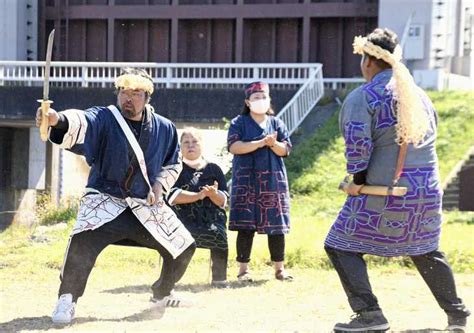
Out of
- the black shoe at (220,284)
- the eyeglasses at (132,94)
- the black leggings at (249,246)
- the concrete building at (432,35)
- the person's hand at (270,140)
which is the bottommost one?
the black shoe at (220,284)

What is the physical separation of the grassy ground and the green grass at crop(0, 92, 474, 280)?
0.06 feet

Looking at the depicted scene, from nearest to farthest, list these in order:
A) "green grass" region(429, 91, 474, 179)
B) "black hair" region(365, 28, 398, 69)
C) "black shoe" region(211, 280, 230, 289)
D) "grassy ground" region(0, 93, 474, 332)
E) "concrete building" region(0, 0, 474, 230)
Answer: "black hair" region(365, 28, 398, 69)
"grassy ground" region(0, 93, 474, 332)
"black shoe" region(211, 280, 230, 289)
"green grass" region(429, 91, 474, 179)
"concrete building" region(0, 0, 474, 230)

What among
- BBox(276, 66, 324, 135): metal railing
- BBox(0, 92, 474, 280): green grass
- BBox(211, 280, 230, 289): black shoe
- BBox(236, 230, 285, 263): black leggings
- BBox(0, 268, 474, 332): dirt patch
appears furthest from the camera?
BBox(276, 66, 324, 135): metal railing

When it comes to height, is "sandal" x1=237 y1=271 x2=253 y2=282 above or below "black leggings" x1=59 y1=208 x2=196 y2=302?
below

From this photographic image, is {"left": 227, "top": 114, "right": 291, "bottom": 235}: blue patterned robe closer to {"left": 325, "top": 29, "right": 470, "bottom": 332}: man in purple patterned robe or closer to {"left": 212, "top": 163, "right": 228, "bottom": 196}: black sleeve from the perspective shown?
{"left": 212, "top": 163, "right": 228, "bottom": 196}: black sleeve

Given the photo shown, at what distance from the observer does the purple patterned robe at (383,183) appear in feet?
21.1

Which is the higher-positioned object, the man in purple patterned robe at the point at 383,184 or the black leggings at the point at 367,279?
the man in purple patterned robe at the point at 383,184

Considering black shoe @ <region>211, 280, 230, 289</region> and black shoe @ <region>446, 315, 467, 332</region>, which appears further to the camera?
black shoe @ <region>211, 280, 230, 289</region>

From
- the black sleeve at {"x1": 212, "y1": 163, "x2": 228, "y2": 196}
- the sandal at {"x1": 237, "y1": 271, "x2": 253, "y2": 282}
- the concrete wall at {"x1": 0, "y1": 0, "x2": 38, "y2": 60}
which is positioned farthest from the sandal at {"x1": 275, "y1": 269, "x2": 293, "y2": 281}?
the concrete wall at {"x1": 0, "y1": 0, "x2": 38, "y2": 60}

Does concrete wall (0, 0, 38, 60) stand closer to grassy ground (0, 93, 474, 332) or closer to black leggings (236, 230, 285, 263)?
grassy ground (0, 93, 474, 332)

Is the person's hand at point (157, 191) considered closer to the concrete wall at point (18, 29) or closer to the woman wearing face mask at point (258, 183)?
the woman wearing face mask at point (258, 183)

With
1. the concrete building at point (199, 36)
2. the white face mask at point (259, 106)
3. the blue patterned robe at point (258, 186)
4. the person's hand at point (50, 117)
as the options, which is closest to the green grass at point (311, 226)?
the blue patterned robe at point (258, 186)

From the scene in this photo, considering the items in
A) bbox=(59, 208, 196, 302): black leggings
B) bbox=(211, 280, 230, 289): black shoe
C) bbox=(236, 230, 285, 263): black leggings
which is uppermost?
bbox=(59, 208, 196, 302): black leggings

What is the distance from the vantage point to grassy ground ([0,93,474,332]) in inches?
282
